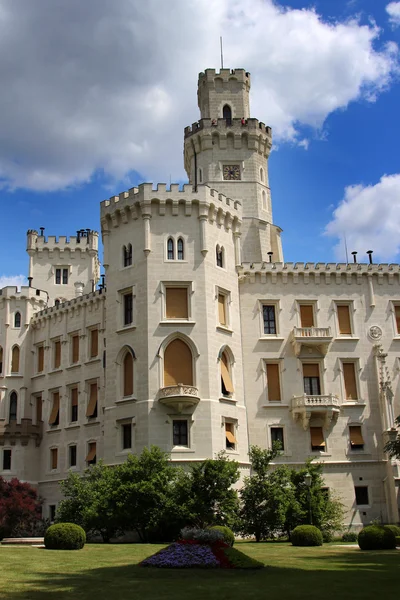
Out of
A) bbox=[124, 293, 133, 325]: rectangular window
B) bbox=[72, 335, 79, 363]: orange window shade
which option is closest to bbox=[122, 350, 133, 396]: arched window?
bbox=[124, 293, 133, 325]: rectangular window

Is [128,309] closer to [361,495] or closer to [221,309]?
[221,309]

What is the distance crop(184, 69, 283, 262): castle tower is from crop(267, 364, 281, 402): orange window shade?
1160 centimetres

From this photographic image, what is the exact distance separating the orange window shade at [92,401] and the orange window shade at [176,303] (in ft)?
40.5

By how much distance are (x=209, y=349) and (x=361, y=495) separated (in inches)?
591

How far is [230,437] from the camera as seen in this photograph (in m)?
43.2

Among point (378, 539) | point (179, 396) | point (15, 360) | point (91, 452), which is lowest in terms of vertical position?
point (378, 539)

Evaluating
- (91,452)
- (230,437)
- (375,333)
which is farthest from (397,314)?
(91,452)

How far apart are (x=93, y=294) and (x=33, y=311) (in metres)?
8.46

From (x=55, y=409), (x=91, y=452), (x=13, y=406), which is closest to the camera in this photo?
(x=91, y=452)

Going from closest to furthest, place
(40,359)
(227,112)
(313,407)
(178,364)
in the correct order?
(178,364) → (313,407) → (40,359) → (227,112)

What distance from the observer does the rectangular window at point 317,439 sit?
154ft

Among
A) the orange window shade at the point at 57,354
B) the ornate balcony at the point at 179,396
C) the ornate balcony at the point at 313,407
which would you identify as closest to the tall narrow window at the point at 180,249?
the ornate balcony at the point at 179,396

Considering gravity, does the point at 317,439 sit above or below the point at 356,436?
below

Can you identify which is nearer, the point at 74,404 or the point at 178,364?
the point at 178,364
